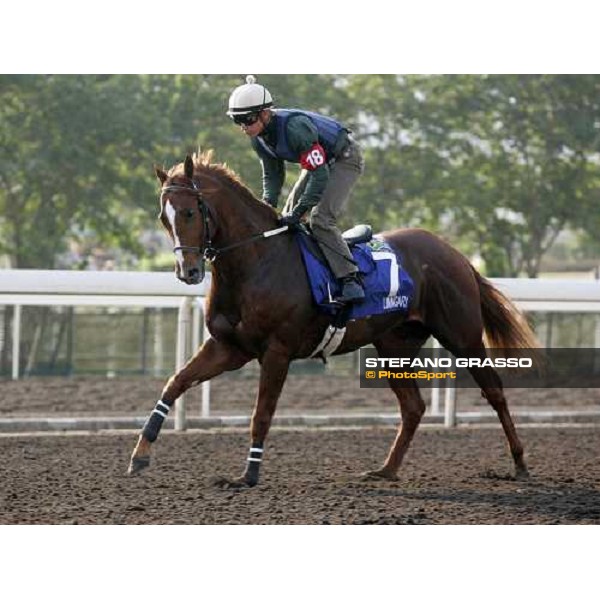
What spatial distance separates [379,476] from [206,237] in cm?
186

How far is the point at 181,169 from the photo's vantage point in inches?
271

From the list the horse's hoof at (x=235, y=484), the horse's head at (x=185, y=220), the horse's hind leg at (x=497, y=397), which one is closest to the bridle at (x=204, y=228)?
the horse's head at (x=185, y=220)

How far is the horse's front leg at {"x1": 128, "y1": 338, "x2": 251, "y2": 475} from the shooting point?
7.02m

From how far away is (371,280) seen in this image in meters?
7.52

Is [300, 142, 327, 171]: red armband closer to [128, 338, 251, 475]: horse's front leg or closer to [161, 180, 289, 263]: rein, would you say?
[161, 180, 289, 263]: rein

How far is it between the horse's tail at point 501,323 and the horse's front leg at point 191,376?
2.00 metres

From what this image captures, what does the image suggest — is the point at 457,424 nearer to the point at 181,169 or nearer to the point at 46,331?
the point at 181,169

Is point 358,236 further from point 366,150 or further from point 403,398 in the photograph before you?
point 366,150

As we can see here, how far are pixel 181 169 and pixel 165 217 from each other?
326 mm

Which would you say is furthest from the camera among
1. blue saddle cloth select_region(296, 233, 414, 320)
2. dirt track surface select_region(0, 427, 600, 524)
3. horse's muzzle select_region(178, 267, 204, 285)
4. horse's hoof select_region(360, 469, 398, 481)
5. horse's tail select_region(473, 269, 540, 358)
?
horse's tail select_region(473, 269, 540, 358)

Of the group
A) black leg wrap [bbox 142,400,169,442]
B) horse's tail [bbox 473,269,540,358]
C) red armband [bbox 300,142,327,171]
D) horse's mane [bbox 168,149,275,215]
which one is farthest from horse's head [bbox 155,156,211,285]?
horse's tail [bbox 473,269,540,358]

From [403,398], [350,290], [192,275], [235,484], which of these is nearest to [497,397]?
[403,398]

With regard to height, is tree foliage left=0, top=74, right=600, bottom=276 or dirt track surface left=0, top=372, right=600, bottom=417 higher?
tree foliage left=0, top=74, right=600, bottom=276

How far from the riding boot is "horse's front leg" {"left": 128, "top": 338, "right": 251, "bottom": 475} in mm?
672
